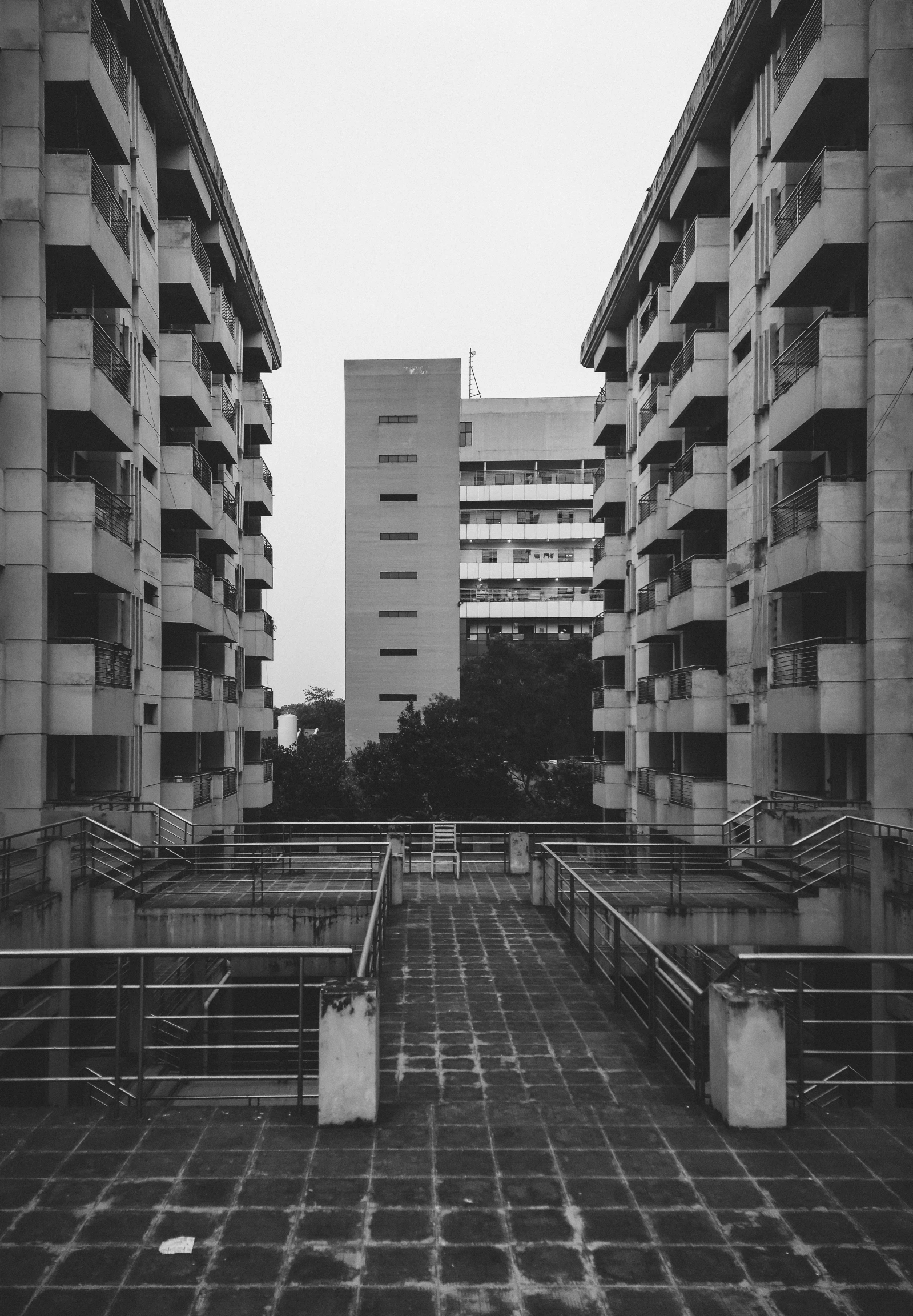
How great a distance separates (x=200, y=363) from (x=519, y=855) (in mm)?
16958

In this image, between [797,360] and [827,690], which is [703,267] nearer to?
[797,360]

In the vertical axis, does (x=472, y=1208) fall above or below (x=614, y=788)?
above

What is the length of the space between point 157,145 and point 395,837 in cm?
1955

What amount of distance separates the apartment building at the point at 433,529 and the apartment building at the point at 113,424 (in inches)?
1126

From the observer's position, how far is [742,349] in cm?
2392

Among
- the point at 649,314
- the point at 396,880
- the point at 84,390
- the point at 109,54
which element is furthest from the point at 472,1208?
the point at 649,314

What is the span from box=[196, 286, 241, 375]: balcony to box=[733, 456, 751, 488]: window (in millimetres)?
15770

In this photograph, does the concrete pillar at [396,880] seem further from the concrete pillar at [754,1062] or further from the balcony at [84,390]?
the balcony at [84,390]

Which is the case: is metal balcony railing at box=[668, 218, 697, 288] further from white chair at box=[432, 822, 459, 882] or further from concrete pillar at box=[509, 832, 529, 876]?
white chair at box=[432, 822, 459, 882]

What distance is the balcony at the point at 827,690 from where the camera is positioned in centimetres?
1745

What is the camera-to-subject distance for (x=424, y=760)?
37344mm

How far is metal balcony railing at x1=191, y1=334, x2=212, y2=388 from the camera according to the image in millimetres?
25500

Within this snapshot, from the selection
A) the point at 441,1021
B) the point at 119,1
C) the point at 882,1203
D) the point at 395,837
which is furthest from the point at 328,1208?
the point at 119,1

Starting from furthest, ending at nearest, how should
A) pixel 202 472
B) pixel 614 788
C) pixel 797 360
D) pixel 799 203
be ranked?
pixel 614 788 → pixel 202 472 → pixel 797 360 → pixel 799 203
